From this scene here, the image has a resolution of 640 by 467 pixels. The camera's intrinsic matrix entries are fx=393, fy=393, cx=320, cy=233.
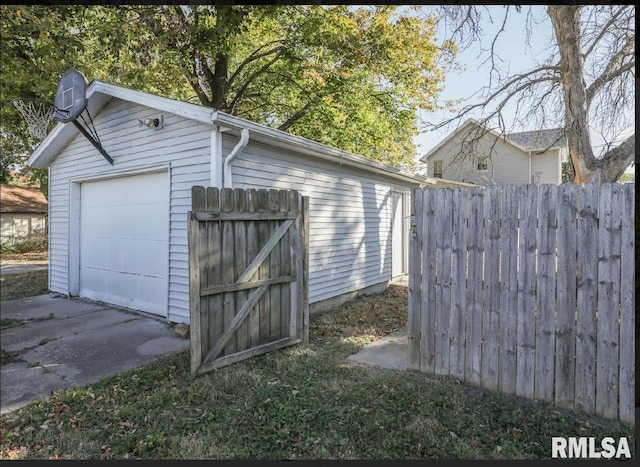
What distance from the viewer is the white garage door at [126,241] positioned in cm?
595

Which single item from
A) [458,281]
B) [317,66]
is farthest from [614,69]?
[317,66]

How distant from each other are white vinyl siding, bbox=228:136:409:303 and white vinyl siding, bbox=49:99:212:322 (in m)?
0.60

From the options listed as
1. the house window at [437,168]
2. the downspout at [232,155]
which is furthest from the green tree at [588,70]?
the house window at [437,168]

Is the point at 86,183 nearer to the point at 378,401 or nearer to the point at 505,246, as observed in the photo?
the point at 378,401

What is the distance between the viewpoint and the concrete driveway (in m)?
3.75

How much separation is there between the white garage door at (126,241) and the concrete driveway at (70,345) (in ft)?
1.11

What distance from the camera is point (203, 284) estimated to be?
12.8 feet

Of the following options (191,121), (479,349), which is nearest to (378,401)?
(479,349)

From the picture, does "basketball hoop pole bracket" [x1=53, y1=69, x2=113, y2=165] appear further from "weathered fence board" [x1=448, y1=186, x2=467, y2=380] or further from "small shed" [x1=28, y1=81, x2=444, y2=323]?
"weathered fence board" [x1=448, y1=186, x2=467, y2=380]

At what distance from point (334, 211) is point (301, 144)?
1.76m

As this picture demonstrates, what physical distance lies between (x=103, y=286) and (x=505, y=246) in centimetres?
665

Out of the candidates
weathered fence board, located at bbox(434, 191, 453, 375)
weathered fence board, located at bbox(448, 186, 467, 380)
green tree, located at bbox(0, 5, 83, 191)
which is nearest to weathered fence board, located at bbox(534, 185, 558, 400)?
weathered fence board, located at bbox(448, 186, 467, 380)

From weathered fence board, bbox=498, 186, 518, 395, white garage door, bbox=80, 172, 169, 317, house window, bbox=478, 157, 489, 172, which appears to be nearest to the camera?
weathered fence board, bbox=498, 186, 518, 395

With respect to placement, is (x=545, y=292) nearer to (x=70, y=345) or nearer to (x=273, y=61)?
(x=70, y=345)
